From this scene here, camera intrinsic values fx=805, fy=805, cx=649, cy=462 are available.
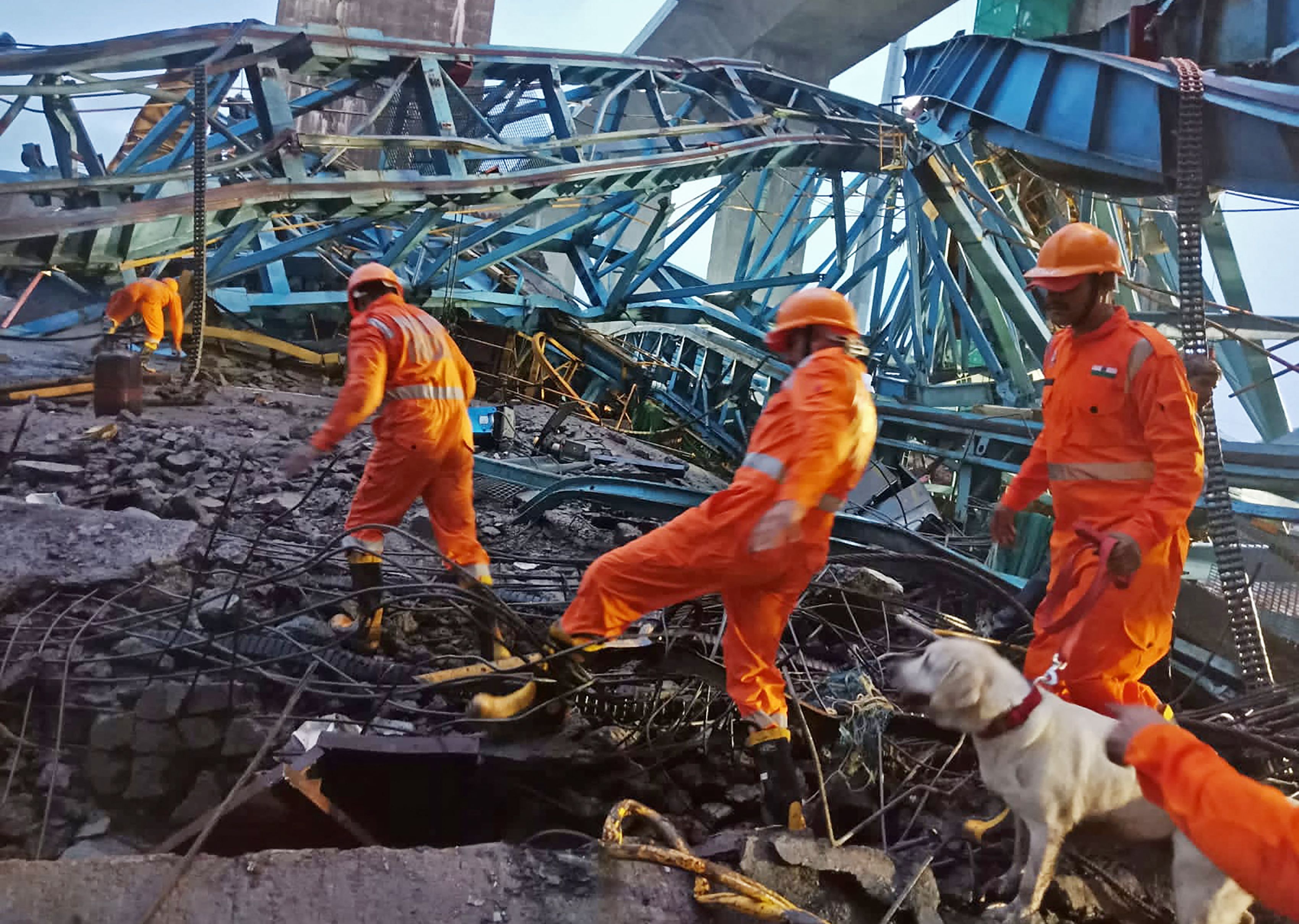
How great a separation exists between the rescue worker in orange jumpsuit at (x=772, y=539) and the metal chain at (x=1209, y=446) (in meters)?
1.65

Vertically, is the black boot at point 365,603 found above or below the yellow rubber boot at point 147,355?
below

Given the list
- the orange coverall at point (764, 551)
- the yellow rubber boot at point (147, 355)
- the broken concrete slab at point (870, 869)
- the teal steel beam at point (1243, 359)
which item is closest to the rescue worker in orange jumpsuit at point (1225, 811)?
the broken concrete slab at point (870, 869)

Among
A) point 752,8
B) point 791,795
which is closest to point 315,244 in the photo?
A: point 791,795

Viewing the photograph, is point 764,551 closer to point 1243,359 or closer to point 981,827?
point 981,827

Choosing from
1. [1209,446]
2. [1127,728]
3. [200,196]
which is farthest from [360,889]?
[200,196]

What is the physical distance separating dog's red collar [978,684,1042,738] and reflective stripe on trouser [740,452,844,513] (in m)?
0.78

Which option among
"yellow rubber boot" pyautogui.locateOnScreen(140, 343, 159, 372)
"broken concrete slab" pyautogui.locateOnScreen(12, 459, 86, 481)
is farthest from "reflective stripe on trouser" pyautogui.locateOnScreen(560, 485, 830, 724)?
"yellow rubber boot" pyautogui.locateOnScreen(140, 343, 159, 372)

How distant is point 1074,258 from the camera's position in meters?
2.38

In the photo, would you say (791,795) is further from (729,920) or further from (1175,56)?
(1175,56)

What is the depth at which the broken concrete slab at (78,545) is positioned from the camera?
3.38 metres

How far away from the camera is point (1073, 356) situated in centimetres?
247

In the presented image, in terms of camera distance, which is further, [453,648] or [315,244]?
[315,244]

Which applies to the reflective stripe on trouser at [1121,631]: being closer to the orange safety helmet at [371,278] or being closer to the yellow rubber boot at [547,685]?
the yellow rubber boot at [547,685]

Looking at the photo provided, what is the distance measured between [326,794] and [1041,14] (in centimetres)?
697
